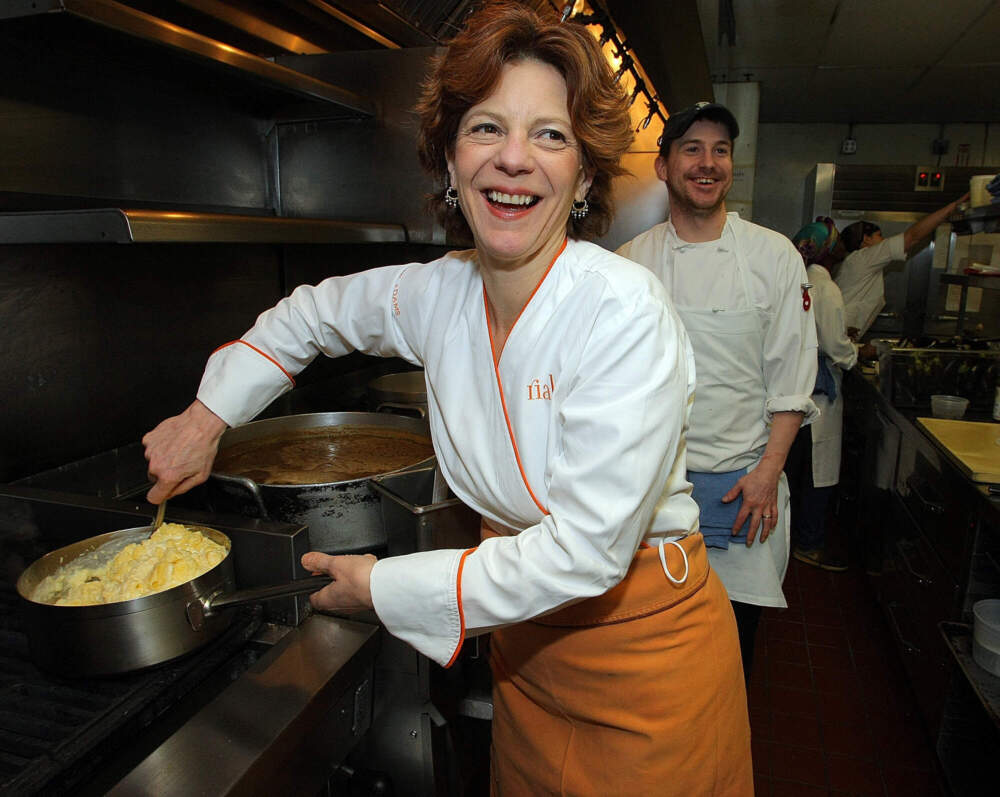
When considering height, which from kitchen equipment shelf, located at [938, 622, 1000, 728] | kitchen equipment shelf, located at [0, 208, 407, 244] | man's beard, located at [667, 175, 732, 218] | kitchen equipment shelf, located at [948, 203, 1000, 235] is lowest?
kitchen equipment shelf, located at [938, 622, 1000, 728]

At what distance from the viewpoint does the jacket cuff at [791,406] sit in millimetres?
1996

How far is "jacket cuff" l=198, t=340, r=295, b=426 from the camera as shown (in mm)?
1353

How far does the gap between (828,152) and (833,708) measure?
20.4 ft

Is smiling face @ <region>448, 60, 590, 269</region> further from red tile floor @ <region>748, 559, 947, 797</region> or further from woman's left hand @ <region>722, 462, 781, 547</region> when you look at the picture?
red tile floor @ <region>748, 559, 947, 797</region>

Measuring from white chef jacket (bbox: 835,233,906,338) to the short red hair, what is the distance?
181 inches

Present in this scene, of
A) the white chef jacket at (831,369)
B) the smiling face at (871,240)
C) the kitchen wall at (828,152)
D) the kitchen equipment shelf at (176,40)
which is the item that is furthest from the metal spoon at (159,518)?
the kitchen wall at (828,152)

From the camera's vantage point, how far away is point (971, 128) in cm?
680

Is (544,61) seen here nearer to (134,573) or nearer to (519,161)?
(519,161)

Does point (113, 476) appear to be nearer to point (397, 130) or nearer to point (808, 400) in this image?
point (397, 130)

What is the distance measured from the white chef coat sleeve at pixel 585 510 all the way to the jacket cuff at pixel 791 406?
1104 millimetres

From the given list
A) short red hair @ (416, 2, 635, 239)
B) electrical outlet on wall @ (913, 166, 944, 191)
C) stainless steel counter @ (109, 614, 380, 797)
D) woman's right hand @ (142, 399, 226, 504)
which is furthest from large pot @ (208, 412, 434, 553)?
electrical outlet on wall @ (913, 166, 944, 191)

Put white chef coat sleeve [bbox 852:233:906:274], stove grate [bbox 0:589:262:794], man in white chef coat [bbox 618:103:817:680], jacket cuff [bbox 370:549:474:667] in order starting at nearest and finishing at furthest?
→ 1. stove grate [bbox 0:589:262:794]
2. jacket cuff [bbox 370:549:474:667]
3. man in white chef coat [bbox 618:103:817:680]
4. white chef coat sleeve [bbox 852:233:906:274]

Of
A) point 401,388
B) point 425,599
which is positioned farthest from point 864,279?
point 425,599

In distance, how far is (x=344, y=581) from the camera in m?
1.08
